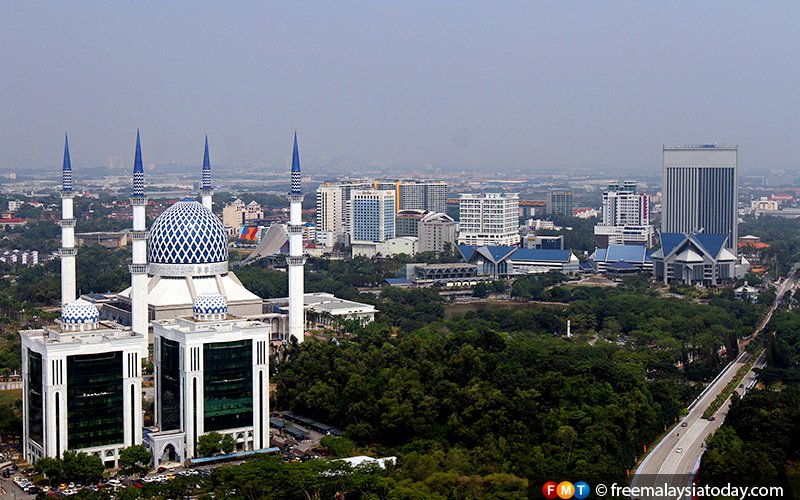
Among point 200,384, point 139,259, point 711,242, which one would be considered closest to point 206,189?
point 139,259

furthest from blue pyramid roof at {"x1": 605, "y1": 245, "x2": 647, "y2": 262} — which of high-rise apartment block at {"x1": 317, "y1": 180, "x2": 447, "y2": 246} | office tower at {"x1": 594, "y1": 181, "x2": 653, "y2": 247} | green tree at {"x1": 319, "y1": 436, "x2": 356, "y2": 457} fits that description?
green tree at {"x1": 319, "y1": 436, "x2": 356, "y2": 457}

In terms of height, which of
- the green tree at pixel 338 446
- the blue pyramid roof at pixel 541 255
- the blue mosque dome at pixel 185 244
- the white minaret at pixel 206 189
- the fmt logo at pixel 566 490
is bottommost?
the green tree at pixel 338 446

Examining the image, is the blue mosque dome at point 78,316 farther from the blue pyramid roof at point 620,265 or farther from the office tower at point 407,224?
the office tower at point 407,224

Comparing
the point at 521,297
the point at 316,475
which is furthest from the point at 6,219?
the point at 316,475

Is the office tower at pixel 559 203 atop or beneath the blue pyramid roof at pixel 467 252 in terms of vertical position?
atop

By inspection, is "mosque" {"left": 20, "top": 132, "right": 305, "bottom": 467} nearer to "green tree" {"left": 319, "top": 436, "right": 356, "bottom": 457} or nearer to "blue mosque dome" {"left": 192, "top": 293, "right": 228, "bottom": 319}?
"blue mosque dome" {"left": 192, "top": 293, "right": 228, "bottom": 319}

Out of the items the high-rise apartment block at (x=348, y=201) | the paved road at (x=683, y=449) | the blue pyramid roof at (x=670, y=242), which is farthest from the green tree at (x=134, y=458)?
the high-rise apartment block at (x=348, y=201)
